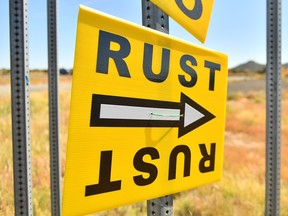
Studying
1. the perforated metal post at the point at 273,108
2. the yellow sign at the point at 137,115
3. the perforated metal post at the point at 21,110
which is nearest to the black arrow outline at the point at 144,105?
the yellow sign at the point at 137,115

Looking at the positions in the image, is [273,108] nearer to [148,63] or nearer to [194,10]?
[194,10]

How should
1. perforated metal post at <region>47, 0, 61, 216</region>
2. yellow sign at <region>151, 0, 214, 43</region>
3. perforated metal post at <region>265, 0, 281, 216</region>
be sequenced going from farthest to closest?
perforated metal post at <region>47, 0, 61, 216</region> → perforated metal post at <region>265, 0, 281, 216</region> → yellow sign at <region>151, 0, 214, 43</region>

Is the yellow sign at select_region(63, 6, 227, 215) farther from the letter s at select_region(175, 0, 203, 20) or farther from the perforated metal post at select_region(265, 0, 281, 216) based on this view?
the perforated metal post at select_region(265, 0, 281, 216)

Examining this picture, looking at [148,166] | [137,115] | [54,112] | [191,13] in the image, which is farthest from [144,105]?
[54,112]

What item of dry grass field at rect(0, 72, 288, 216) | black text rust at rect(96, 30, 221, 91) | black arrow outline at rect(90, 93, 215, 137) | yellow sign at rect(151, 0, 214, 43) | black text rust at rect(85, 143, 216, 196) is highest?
yellow sign at rect(151, 0, 214, 43)

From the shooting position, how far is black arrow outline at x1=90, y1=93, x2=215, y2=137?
0.66 meters

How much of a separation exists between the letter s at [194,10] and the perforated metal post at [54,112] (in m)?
0.94

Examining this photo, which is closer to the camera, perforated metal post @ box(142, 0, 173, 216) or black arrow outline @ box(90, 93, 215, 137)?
black arrow outline @ box(90, 93, 215, 137)

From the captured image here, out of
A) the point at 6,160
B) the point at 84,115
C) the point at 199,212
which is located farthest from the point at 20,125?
the point at 199,212

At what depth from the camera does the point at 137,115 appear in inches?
28.8

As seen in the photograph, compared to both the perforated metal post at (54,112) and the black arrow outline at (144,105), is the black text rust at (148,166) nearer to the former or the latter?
the black arrow outline at (144,105)

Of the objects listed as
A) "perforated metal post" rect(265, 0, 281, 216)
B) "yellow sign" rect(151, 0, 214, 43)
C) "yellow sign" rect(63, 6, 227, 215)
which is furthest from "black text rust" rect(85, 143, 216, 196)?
"perforated metal post" rect(265, 0, 281, 216)

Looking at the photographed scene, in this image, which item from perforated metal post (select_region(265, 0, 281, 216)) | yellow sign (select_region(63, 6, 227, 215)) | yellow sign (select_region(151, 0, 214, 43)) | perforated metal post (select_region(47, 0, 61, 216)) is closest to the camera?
yellow sign (select_region(63, 6, 227, 215))

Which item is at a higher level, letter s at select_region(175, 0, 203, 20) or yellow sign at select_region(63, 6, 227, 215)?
letter s at select_region(175, 0, 203, 20)
